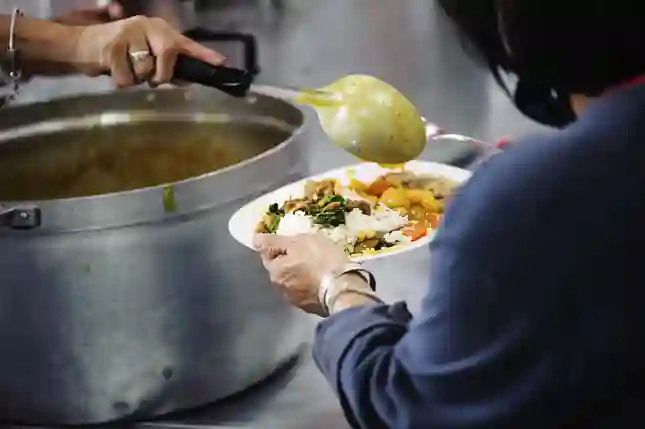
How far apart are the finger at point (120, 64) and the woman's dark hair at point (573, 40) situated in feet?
1.71

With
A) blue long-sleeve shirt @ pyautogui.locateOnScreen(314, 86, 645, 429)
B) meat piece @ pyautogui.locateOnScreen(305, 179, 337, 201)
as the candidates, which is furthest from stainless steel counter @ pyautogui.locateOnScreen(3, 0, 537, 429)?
blue long-sleeve shirt @ pyautogui.locateOnScreen(314, 86, 645, 429)

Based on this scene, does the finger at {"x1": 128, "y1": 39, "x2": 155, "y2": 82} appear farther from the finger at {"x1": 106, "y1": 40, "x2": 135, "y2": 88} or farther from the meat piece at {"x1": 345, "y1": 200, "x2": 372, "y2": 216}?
the meat piece at {"x1": 345, "y1": 200, "x2": 372, "y2": 216}

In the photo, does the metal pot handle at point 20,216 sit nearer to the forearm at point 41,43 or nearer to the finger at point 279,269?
the finger at point 279,269

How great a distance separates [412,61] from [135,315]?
1.51 m

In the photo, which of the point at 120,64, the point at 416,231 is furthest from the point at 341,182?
the point at 120,64

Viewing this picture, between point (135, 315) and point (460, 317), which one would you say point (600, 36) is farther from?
point (135, 315)

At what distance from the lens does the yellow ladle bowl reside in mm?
921

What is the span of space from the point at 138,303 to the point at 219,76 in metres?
0.24

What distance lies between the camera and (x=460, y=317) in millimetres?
511

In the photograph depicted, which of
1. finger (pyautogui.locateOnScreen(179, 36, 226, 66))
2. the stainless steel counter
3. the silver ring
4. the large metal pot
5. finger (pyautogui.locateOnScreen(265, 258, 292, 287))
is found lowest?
the stainless steel counter

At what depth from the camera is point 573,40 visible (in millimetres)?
506

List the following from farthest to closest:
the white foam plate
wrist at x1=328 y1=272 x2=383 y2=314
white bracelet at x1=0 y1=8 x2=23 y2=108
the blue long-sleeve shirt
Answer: white bracelet at x1=0 y1=8 x2=23 y2=108 → the white foam plate → wrist at x1=328 y1=272 x2=383 y2=314 → the blue long-sleeve shirt

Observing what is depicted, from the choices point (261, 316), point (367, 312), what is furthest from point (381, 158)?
A: point (367, 312)

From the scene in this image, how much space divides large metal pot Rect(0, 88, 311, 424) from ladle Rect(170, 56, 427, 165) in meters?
0.04
